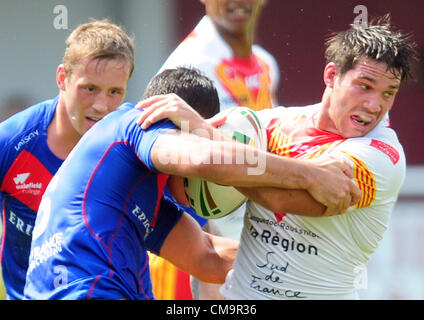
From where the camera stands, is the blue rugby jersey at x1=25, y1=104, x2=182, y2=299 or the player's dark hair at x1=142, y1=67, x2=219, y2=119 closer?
the blue rugby jersey at x1=25, y1=104, x2=182, y2=299

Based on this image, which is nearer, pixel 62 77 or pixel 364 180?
pixel 364 180

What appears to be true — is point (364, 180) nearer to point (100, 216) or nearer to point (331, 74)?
point (331, 74)

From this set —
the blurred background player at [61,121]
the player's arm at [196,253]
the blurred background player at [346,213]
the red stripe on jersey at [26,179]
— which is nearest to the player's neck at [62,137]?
the blurred background player at [61,121]

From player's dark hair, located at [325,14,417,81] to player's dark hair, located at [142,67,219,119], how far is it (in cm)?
62

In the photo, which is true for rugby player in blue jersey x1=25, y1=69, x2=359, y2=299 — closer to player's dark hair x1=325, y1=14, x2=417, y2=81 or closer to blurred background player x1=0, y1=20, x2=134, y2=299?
player's dark hair x1=325, y1=14, x2=417, y2=81

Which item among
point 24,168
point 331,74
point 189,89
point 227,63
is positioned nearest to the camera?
point 189,89

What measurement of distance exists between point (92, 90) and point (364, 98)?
1569mm

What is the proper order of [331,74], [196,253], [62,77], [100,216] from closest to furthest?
[100,216]
[331,74]
[196,253]
[62,77]

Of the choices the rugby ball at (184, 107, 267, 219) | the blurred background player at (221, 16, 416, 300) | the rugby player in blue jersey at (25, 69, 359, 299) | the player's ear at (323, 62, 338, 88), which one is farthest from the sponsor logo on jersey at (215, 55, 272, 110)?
the rugby player in blue jersey at (25, 69, 359, 299)

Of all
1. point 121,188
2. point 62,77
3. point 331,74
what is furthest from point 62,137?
point 331,74

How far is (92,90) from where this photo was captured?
15.8ft

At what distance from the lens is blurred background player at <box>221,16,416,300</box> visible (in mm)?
3879
